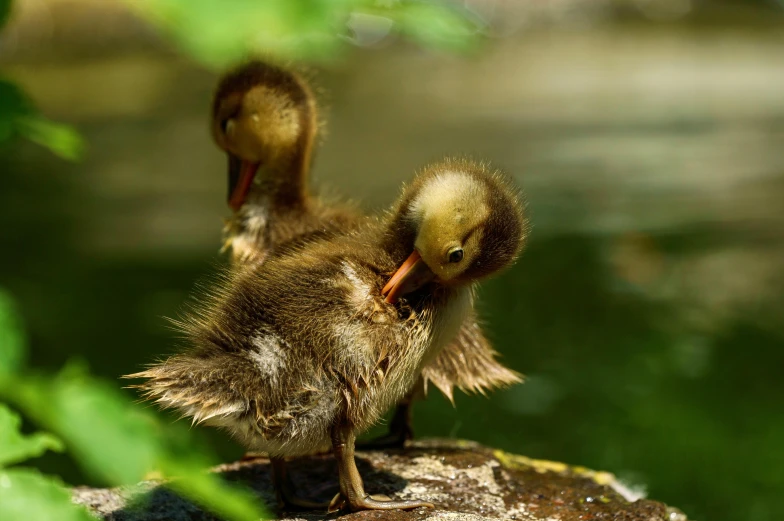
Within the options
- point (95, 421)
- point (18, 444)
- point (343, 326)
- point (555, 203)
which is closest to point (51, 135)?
point (343, 326)

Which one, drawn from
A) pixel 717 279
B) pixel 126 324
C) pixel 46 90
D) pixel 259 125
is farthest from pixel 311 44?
pixel 46 90

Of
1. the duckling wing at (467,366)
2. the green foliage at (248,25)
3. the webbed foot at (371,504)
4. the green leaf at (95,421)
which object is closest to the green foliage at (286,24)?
the green foliage at (248,25)

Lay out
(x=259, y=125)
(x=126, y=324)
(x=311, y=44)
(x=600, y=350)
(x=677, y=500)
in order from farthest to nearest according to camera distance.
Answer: (x=126, y=324)
(x=600, y=350)
(x=677, y=500)
(x=259, y=125)
(x=311, y=44)

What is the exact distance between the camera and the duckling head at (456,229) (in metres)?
2.43

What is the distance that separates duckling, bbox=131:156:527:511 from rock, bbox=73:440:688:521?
20 centimetres

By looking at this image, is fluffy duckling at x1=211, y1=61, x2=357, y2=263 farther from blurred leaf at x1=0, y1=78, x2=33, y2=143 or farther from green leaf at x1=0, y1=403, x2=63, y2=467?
green leaf at x1=0, y1=403, x2=63, y2=467

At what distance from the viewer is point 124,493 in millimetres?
2699

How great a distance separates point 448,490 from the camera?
2.70 metres

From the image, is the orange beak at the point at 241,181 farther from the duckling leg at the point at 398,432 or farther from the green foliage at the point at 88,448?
the green foliage at the point at 88,448

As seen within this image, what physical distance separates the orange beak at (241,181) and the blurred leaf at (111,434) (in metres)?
2.20

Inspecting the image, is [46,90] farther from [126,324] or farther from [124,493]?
[124,493]

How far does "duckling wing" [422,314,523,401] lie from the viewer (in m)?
2.93

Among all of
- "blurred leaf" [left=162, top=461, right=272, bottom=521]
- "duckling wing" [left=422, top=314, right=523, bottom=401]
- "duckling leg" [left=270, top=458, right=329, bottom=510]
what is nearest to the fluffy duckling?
"duckling wing" [left=422, top=314, right=523, bottom=401]

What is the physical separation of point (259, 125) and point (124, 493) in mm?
1142
